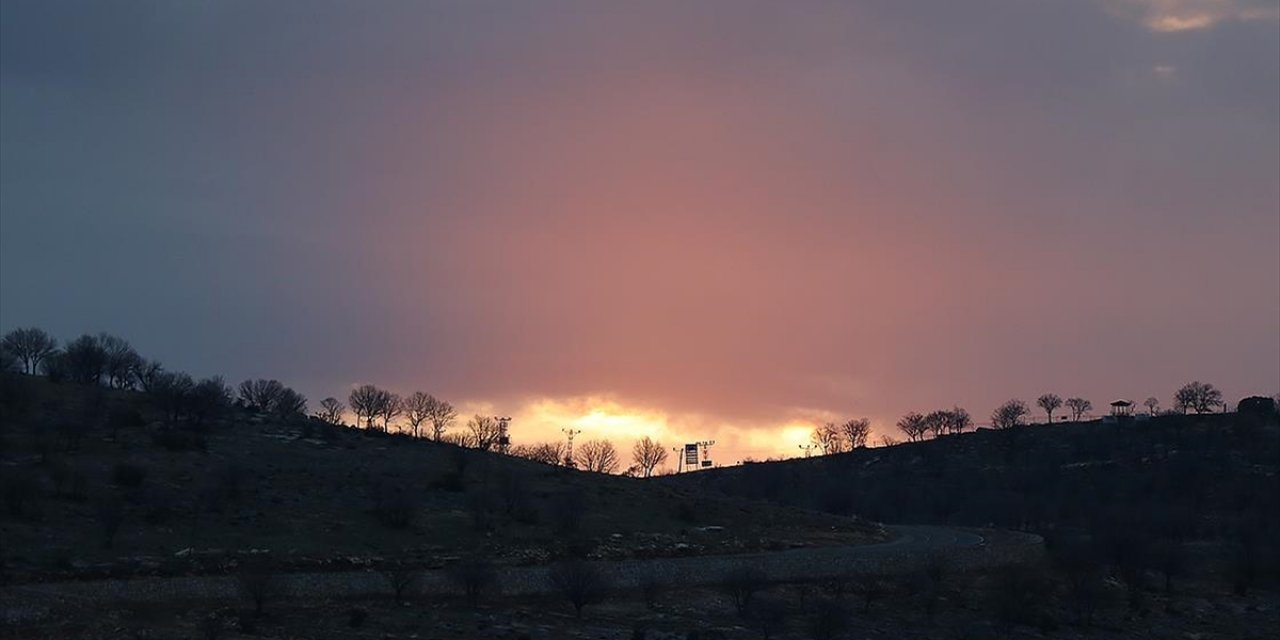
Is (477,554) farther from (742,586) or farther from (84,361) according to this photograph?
(84,361)

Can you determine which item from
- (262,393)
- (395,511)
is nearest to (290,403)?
(262,393)

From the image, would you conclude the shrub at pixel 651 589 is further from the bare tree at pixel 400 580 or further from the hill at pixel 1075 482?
the hill at pixel 1075 482

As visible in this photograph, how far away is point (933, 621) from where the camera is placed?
A: 61.0 meters

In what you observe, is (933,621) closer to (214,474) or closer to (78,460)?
(214,474)

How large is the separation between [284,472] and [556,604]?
36.6 meters

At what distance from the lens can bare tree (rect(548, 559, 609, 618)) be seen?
55.7 meters

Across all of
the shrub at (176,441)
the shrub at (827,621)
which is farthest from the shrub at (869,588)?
the shrub at (176,441)

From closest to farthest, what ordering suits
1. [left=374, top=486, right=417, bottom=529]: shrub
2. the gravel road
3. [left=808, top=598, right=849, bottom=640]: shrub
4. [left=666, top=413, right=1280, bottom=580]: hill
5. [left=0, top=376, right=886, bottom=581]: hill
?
the gravel road < [left=808, top=598, right=849, bottom=640]: shrub < [left=0, top=376, right=886, bottom=581]: hill < [left=374, top=486, right=417, bottom=529]: shrub < [left=666, top=413, right=1280, bottom=580]: hill

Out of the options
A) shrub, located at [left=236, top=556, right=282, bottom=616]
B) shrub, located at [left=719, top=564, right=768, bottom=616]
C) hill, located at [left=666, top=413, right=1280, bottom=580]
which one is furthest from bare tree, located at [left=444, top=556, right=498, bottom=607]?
hill, located at [left=666, top=413, right=1280, bottom=580]

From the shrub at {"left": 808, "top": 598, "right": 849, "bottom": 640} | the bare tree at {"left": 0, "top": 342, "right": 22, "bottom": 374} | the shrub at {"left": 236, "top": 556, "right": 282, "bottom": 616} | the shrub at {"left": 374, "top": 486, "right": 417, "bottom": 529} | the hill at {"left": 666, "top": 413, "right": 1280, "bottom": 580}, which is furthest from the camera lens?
the bare tree at {"left": 0, "top": 342, "right": 22, "bottom": 374}

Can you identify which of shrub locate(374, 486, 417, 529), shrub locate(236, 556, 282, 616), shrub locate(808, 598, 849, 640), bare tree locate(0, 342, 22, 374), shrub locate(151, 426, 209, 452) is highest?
bare tree locate(0, 342, 22, 374)

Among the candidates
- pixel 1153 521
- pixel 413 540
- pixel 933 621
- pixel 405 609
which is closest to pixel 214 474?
pixel 413 540

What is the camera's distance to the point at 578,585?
5588 centimetres

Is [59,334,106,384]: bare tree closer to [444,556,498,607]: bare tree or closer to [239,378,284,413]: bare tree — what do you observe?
[239,378,284,413]: bare tree
